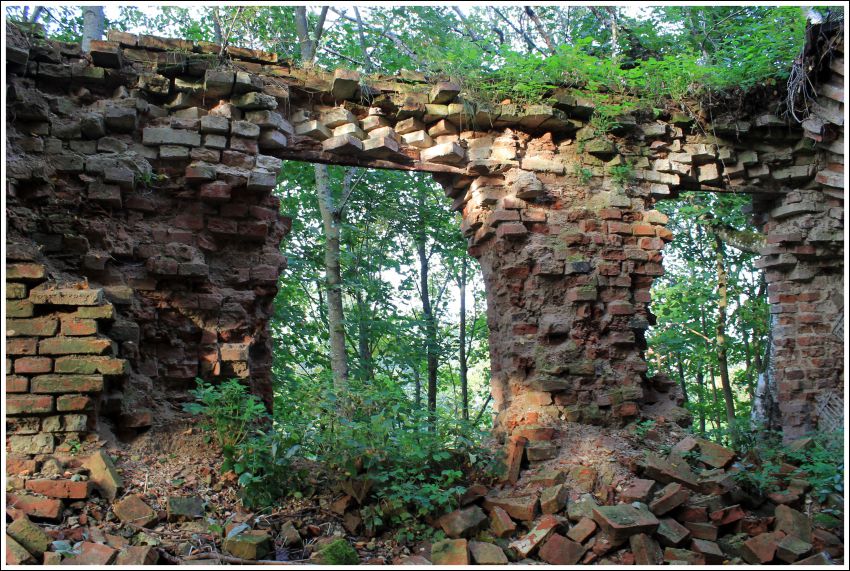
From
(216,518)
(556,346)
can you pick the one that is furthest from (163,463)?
(556,346)

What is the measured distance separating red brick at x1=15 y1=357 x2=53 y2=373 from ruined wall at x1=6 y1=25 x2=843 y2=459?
34mm

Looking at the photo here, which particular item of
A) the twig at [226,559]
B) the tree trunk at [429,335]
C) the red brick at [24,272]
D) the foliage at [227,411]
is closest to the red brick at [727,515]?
the twig at [226,559]

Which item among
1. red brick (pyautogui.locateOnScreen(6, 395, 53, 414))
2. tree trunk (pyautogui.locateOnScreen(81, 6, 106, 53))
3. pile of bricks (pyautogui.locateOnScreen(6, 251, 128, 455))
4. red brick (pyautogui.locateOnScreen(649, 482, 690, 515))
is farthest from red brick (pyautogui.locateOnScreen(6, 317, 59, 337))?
tree trunk (pyautogui.locateOnScreen(81, 6, 106, 53))

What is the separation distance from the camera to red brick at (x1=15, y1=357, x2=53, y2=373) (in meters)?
3.62

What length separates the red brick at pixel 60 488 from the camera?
341 centimetres

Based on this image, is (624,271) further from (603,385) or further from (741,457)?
(741,457)

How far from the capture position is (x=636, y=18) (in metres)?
11.0

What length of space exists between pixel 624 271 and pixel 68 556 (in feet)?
14.8

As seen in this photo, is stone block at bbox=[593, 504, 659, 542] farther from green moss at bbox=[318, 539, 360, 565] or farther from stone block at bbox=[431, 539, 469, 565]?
green moss at bbox=[318, 539, 360, 565]

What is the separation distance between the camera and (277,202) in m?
4.96

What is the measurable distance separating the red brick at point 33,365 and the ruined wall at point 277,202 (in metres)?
0.03

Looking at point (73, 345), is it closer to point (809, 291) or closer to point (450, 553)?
point (450, 553)

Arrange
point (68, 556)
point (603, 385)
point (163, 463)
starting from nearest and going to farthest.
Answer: point (68, 556), point (163, 463), point (603, 385)

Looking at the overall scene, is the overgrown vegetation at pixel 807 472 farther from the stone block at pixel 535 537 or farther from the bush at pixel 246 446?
the bush at pixel 246 446
